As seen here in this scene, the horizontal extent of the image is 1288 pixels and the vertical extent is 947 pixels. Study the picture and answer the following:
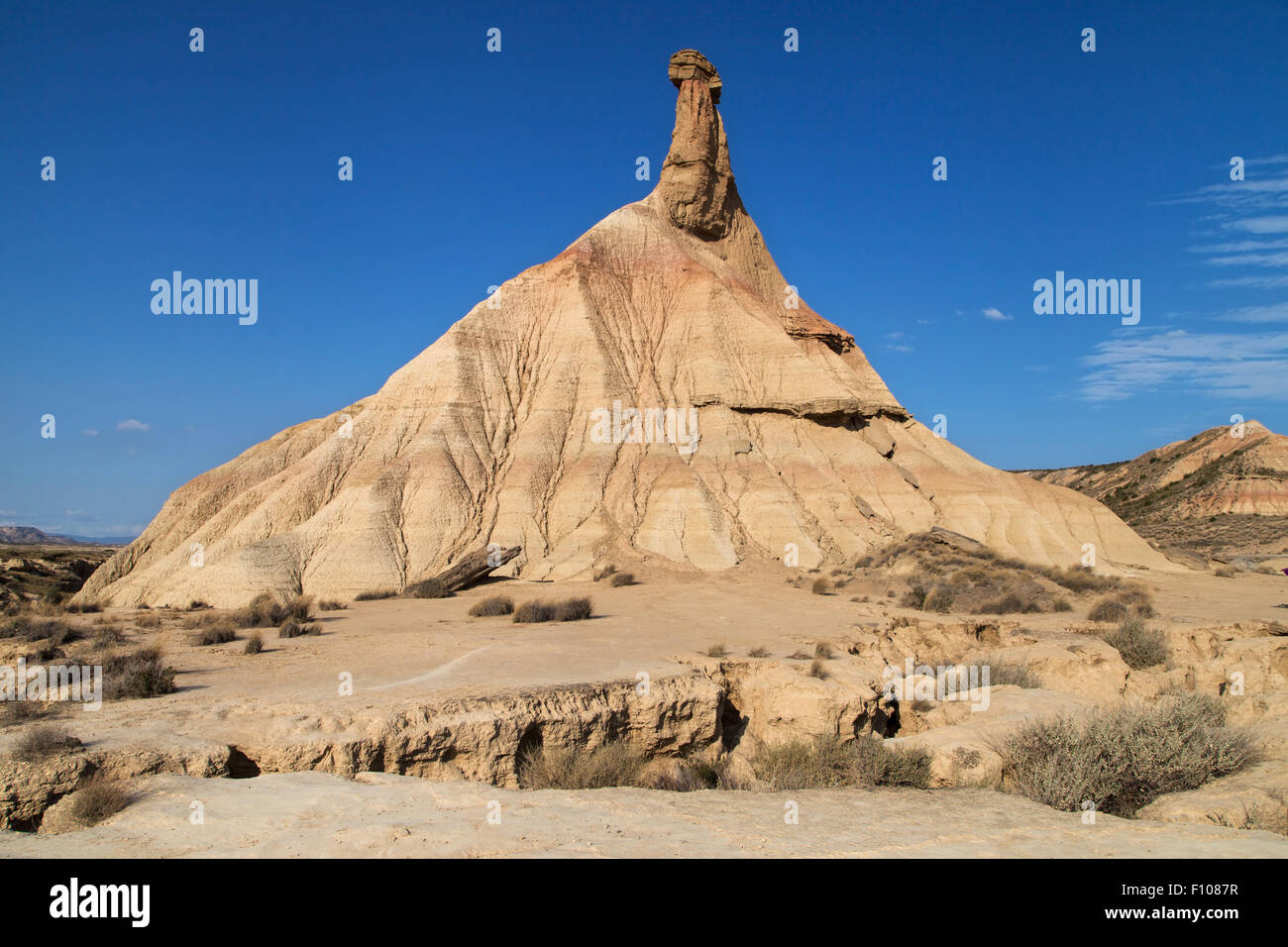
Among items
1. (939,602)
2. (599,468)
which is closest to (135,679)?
(939,602)

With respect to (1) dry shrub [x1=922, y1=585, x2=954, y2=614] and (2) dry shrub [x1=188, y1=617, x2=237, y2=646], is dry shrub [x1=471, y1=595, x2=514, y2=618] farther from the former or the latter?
(1) dry shrub [x1=922, y1=585, x2=954, y2=614]

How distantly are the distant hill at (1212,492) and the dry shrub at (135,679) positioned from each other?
48.5m

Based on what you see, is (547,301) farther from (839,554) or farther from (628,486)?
(839,554)

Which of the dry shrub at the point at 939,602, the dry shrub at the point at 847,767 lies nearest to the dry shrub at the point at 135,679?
the dry shrub at the point at 847,767

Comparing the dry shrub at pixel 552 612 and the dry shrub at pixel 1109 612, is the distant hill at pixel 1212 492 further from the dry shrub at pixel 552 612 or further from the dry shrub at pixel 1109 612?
the dry shrub at pixel 552 612

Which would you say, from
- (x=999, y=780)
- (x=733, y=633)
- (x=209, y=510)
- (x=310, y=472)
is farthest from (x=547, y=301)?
(x=999, y=780)

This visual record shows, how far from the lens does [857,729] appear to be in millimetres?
9602

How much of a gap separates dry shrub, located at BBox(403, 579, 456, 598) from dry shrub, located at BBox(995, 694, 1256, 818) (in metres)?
18.1

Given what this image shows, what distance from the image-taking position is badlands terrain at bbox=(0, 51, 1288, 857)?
5.73 metres

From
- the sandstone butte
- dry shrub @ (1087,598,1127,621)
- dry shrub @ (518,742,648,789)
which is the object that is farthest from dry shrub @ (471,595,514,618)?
dry shrub @ (1087,598,1127,621)

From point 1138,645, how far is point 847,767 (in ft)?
30.8

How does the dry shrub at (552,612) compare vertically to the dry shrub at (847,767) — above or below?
above

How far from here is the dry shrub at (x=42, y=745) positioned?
5930mm
